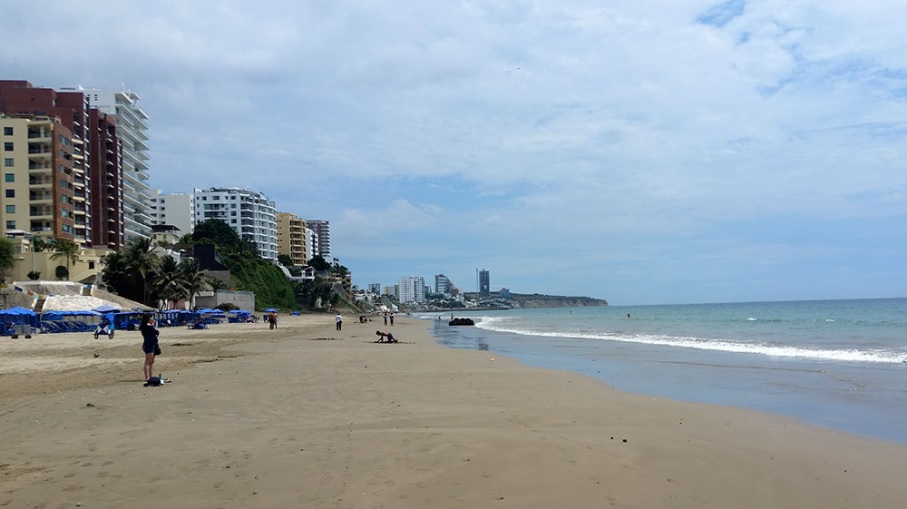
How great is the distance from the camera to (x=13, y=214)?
7588cm

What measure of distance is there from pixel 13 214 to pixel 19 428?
3189 inches

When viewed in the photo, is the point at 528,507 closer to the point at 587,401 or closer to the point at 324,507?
the point at 324,507

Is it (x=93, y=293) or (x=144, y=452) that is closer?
(x=144, y=452)

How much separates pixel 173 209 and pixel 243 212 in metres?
18.6

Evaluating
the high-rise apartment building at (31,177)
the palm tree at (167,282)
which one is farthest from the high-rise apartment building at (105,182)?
the palm tree at (167,282)

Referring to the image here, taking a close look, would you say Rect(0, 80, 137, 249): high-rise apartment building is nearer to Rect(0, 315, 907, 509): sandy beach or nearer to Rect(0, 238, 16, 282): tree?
Rect(0, 238, 16, 282): tree

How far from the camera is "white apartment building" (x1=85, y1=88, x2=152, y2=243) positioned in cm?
10388

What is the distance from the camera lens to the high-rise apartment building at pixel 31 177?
76188mm

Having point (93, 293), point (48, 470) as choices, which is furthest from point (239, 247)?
point (48, 470)

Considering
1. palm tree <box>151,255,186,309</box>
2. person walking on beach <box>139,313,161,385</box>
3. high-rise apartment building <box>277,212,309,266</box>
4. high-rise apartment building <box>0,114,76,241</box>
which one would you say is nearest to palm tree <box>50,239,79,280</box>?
palm tree <box>151,255,186,309</box>

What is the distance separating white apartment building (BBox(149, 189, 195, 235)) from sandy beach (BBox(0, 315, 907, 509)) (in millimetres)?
150021

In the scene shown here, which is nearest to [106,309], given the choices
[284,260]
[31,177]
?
[31,177]

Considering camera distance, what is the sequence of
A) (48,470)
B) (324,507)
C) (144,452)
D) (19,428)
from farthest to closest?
(19,428)
(144,452)
(48,470)
(324,507)

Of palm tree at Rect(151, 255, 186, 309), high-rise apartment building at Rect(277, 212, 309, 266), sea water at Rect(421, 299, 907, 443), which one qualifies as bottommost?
sea water at Rect(421, 299, 907, 443)
